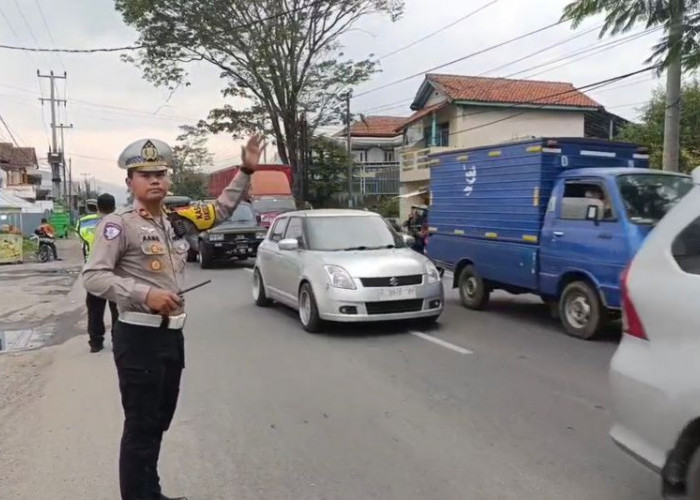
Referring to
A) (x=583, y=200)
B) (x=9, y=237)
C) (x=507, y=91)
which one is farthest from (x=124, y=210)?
(x=507, y=91)

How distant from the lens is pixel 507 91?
123ft

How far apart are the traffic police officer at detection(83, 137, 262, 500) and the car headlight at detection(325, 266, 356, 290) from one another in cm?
487

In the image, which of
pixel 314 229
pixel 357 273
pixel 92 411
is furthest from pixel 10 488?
pixel 314 229

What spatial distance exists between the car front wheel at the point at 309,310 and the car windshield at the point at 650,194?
382 centimetres

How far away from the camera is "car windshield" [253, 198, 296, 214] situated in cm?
2353

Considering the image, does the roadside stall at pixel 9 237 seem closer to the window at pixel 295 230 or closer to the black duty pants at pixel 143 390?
the window at pixel 295 230

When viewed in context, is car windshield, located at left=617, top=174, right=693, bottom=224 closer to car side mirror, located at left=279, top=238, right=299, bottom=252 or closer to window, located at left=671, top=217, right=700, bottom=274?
car side mirror, located at left=279, top=238, right=299, bottom=252

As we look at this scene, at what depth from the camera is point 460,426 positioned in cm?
502

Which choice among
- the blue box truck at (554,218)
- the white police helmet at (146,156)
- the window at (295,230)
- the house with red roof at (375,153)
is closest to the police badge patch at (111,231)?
the white police helmet at (146,156)

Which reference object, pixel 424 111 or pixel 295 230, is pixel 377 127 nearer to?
pixel 424 111

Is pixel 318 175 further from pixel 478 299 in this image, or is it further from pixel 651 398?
pixel 651 398

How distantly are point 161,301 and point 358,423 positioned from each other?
8.18 ft

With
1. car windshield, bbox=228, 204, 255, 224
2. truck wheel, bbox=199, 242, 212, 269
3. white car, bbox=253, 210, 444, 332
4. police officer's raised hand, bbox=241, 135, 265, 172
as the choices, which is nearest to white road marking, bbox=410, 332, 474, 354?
white car, bbox=253, 210, 444, 332

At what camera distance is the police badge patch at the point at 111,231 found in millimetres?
3191
